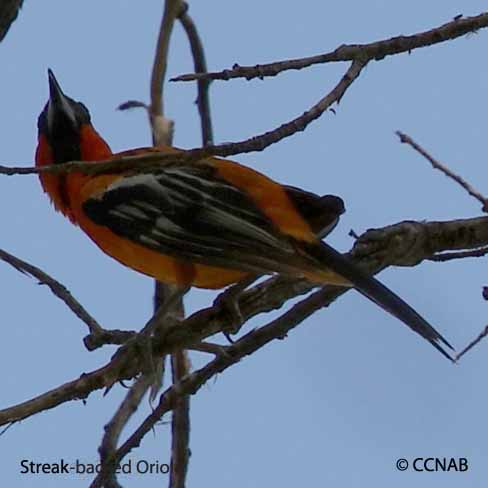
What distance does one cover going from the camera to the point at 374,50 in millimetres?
3115

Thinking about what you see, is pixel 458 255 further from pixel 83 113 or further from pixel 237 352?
pixel 83 113

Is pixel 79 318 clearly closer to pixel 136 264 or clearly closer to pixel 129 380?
pixel 129 380

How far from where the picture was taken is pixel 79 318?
392 cm

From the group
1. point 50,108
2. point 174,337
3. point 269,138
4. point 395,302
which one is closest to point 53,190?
point 50,108

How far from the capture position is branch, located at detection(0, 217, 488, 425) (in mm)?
3602

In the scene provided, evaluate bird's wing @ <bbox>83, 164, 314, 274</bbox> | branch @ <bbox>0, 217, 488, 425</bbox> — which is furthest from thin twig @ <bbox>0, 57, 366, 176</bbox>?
bird's wing @ <bbox>83, 164, 314, 274</bbox>

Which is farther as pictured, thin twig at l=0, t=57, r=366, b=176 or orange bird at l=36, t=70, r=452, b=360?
orange bird at l=36, t=70, r=452, b=360

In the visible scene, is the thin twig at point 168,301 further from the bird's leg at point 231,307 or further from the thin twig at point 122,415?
the bird's leg at point 231,307

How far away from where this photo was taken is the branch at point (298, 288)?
3.60 m

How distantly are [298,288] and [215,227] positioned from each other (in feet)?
1.26

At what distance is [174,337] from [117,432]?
40 centimetres

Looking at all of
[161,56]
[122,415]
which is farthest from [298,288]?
[161,56]

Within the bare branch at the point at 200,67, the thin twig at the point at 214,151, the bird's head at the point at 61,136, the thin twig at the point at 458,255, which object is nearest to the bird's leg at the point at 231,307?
the thin twig at the point at 458,255

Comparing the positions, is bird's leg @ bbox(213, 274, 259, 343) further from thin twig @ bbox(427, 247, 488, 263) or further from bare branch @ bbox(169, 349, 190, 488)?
thin twig @ bbox(427, 247, 488, 263)
